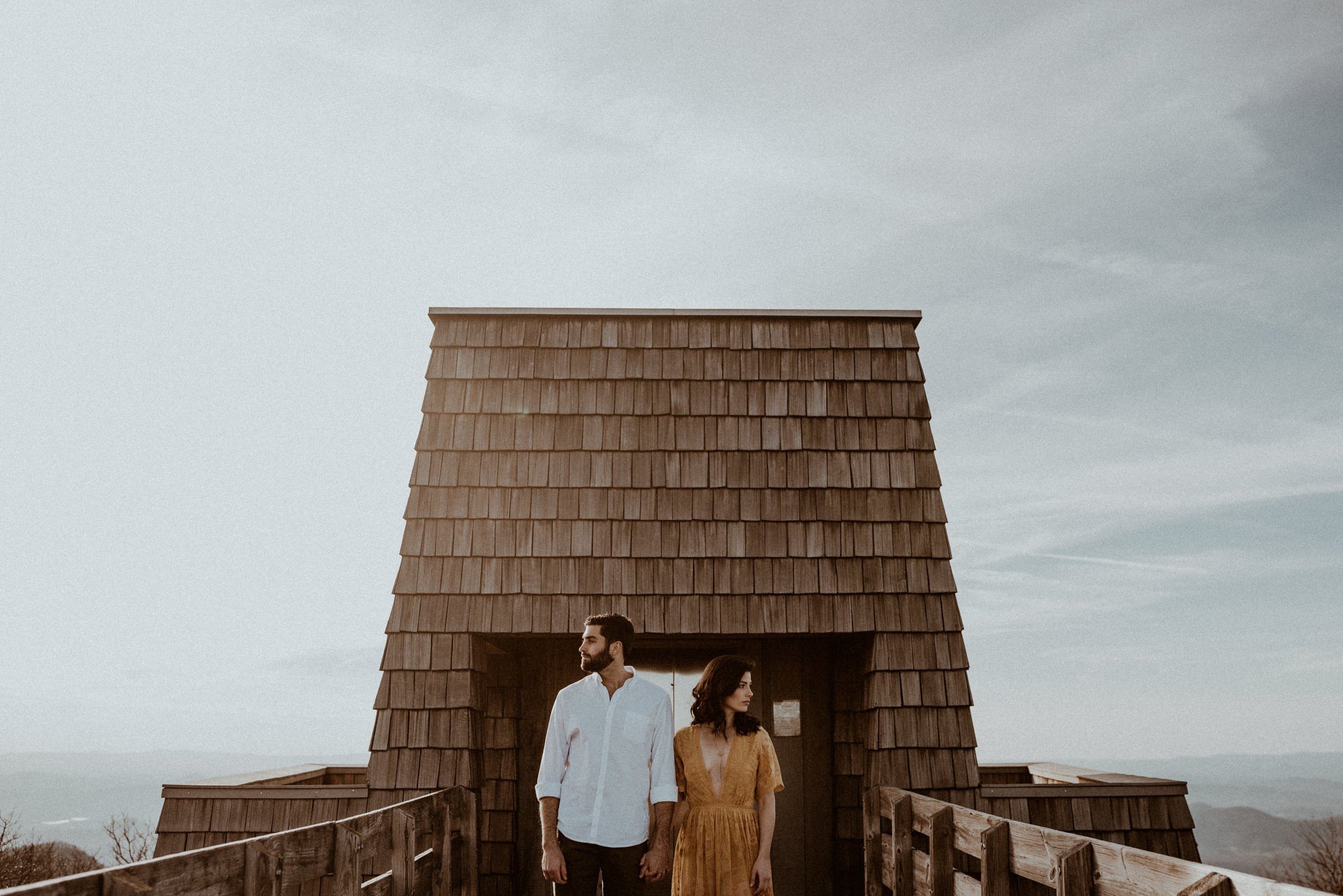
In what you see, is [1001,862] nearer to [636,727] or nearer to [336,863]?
[636,727]

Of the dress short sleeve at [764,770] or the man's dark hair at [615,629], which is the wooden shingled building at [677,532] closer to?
the dress short sleeve at [764,770]

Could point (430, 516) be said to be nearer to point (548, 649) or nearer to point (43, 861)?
point (548, 649)

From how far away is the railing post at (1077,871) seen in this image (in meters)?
3.30

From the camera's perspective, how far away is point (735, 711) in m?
4.16

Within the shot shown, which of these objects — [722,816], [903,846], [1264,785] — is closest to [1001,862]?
[722,816]

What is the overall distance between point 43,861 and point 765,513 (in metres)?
Answer: 20.2

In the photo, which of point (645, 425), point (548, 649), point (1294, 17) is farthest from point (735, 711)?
point (1294, 17)

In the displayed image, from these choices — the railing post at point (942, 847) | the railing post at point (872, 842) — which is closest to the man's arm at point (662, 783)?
the railing post at point (942, 847)

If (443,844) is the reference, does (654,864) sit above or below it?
above

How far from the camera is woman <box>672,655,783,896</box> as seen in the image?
4.09 meters

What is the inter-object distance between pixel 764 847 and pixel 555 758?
3.73ft

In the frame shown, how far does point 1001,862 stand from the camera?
163 inches

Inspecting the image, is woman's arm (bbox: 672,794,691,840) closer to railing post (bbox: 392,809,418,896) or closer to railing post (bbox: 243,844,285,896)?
railing post (bbox: 392,809,418,896)

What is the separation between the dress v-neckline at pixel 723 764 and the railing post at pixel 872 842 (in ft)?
9.54
